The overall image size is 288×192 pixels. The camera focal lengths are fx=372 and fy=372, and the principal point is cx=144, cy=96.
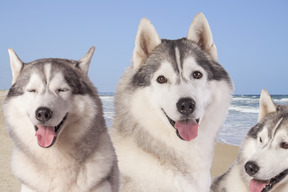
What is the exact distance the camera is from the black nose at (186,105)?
12.4 feet

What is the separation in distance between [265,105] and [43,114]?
300cm

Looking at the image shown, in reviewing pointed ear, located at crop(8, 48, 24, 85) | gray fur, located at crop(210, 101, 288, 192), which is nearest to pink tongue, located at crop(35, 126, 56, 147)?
pointed ear, located at crop(8, 48, 24, 85)

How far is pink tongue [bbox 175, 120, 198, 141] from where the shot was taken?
13.2 feet

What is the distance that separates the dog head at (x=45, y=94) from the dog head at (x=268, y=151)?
230cm

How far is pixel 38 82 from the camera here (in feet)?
12.2

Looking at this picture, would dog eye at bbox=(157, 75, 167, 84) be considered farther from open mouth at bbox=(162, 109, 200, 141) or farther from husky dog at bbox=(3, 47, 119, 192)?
husky dog at bbox=(3, 47, 119, 192)

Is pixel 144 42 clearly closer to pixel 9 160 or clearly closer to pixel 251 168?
pixel 251 168

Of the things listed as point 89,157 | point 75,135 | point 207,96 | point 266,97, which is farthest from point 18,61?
point 266,97

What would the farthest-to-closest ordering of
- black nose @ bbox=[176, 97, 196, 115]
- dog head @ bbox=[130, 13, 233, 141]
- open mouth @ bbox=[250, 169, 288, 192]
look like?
open mouth @ bbox=[250, 169, 288, 192]
dog head @ bbox=[130, 13, 233, 141]
black nose @ bbox=[176, 97, 196, 115]

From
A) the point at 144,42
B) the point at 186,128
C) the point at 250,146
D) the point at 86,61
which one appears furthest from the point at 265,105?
the point at 86,61

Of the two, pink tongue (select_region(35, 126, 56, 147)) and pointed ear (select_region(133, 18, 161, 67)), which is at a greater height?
pointed ear (select_region(133, 18, 161, 67))

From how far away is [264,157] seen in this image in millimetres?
4555

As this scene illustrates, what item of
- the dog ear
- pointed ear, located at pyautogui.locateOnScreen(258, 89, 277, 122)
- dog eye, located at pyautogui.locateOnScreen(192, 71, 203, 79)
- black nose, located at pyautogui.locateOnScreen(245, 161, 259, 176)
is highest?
the dog ear

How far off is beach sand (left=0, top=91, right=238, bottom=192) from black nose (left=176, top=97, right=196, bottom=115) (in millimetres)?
4884
